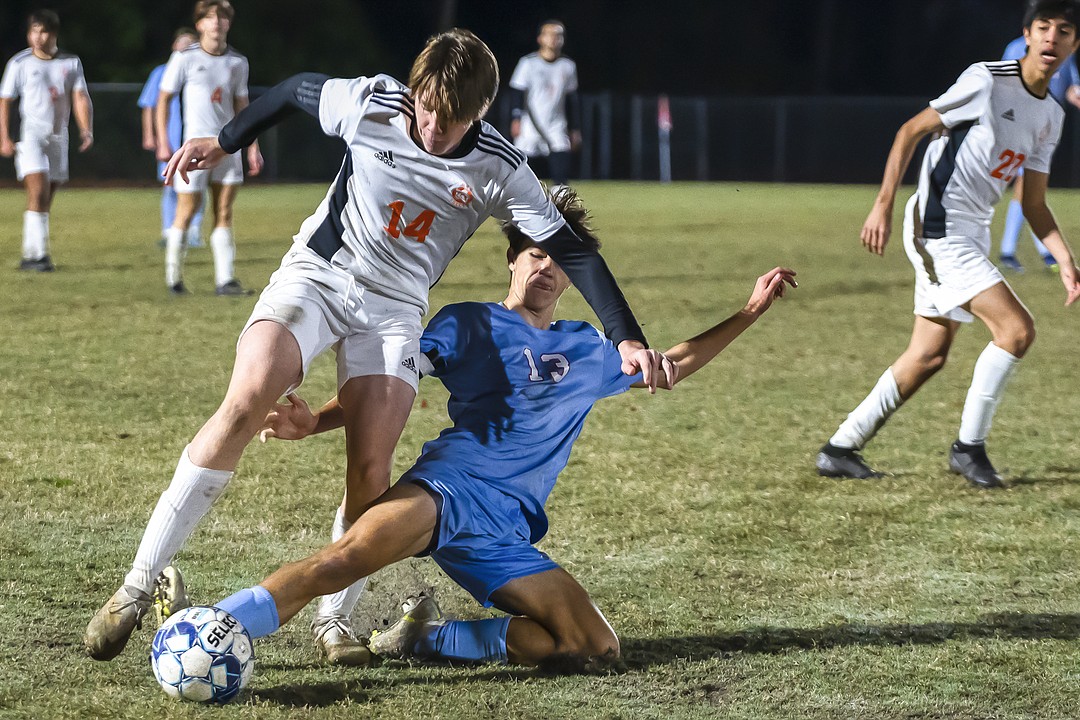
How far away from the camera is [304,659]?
12.1ft

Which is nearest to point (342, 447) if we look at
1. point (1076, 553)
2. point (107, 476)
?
point (107, 476)

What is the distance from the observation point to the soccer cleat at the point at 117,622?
347 centimetres

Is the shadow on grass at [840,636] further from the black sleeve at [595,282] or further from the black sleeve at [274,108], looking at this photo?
the black sleeve at [274,108]

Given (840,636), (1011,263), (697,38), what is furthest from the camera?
(697,38)

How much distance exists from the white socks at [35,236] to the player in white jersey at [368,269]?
8.73 metres

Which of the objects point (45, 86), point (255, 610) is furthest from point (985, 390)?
point (45, 86)

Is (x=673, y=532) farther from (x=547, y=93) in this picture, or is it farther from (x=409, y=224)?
(x=547, y=93)

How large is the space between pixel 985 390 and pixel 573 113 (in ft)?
90.2

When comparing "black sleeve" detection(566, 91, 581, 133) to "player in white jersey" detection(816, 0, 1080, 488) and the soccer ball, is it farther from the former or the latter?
the soccer ball

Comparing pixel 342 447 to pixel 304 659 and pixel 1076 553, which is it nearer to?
pixel 304 659

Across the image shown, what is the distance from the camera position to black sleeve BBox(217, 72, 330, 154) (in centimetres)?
393

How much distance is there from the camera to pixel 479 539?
359 centimetres

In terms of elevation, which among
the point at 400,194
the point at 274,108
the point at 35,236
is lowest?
the point at 35,236

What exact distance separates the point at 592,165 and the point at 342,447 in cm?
2768
